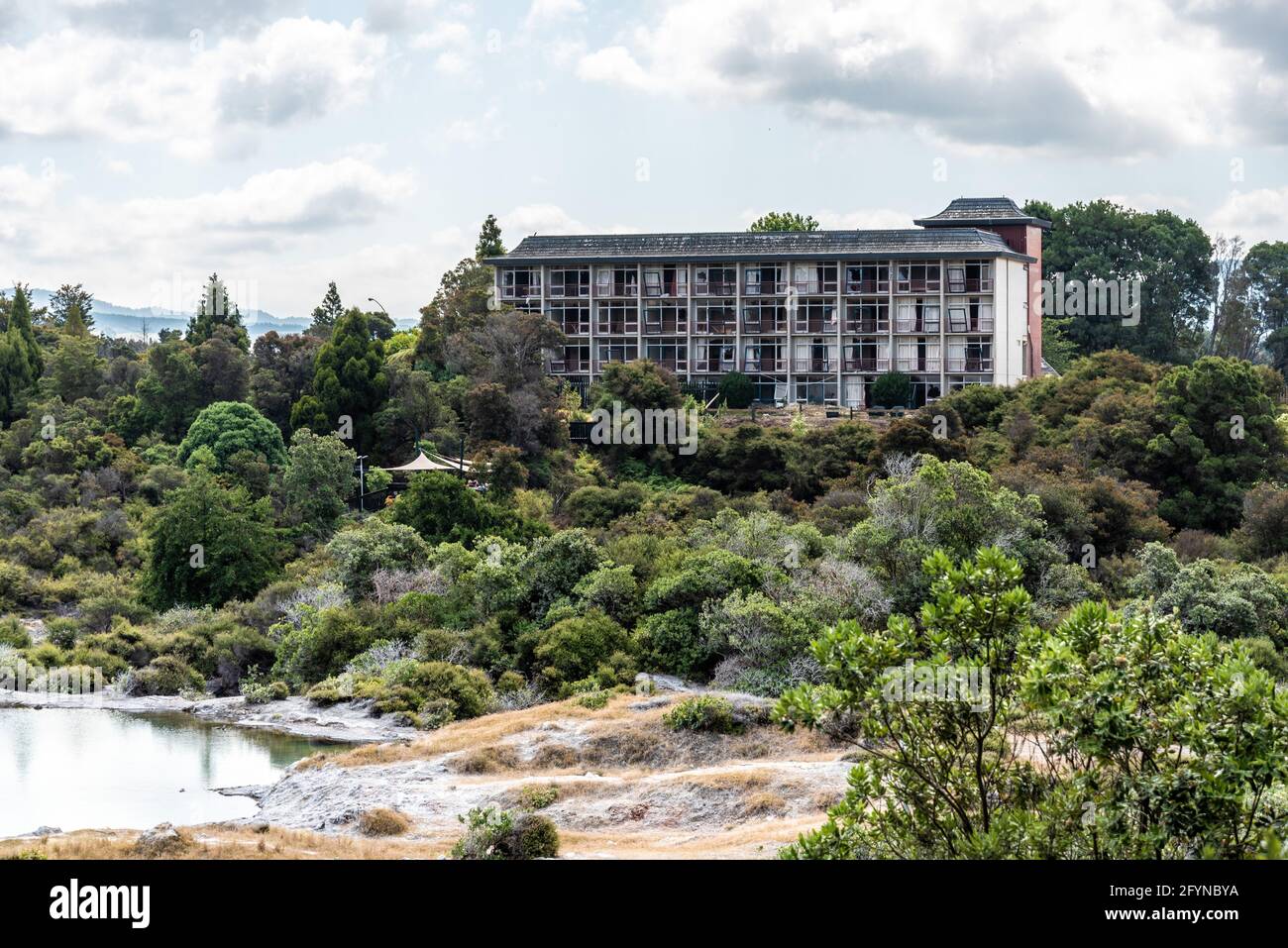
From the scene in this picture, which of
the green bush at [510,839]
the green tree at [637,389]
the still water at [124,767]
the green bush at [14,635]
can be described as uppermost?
the green tree at [637,389]

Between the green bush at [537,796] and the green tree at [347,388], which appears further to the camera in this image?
the green tree at [347,388]

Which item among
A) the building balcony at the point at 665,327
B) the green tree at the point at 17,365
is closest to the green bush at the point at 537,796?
the building balcony at the point at 665,327

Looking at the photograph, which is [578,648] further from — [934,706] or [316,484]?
[934,706]

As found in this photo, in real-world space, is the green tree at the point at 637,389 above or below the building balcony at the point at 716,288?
below

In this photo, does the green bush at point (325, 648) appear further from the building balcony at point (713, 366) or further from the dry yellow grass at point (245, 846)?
the building balcony at point (713, 366)

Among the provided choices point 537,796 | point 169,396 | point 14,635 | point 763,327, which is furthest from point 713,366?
point 537,796

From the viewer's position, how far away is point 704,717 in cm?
2919

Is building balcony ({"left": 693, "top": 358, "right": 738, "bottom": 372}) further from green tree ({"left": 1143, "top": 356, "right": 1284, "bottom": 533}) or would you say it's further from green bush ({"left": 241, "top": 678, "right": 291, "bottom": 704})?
green bush ({"left": 241, "top": 678, "right": 291, "bottom": 704})

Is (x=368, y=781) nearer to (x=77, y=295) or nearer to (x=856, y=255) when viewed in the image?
(x=856, y=255)

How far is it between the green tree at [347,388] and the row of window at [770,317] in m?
9.36

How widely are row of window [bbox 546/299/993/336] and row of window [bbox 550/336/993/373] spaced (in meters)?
0.54

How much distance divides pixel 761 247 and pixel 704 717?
37934 millimetres

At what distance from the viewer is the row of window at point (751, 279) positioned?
205ft
